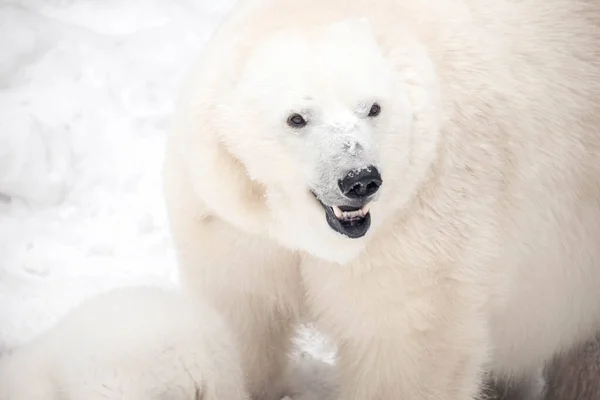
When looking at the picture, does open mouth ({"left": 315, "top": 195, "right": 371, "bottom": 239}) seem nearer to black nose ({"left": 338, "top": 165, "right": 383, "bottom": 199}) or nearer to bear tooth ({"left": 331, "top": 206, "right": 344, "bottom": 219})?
bear tooth ({"left": 331, "top": 206, "right": 344, "bottom": 219})

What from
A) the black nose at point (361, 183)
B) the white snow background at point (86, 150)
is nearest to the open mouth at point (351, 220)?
the black nose at point (361, 183)

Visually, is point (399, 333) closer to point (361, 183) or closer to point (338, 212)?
point (338, 212)

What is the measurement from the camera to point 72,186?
414 centimetres

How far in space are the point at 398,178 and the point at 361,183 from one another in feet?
0.80

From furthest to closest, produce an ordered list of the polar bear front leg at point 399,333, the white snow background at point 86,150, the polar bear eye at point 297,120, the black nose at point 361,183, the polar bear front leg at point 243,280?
the white snow background at point 86,150, the polar bear front leg at point 243,280, the polar bear front leg at point 399,333, the polar bear eye at point 297,120, the black nose at point 361,183

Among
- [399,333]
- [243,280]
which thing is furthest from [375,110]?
[243,280]

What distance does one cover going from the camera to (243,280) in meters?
2.81

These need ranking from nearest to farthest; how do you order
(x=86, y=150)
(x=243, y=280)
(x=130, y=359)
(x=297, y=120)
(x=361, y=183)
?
(x=361, y=183), (x=297, y=120), (x=130, y=359), (x=243, y=280), (x=86, y=150)

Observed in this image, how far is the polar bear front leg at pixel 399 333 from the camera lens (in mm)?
2490

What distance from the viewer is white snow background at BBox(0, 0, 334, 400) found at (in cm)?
355

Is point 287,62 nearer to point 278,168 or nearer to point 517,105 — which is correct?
point 278,168

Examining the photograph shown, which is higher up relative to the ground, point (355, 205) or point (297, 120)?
point (297, 120)

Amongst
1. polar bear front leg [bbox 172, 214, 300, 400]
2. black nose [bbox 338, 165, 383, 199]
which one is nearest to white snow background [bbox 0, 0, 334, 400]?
polar bear front leg [bbox 172, 214, 300, 400]

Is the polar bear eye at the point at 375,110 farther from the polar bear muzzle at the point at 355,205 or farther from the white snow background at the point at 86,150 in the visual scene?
the white snow background at the point at 86,150
